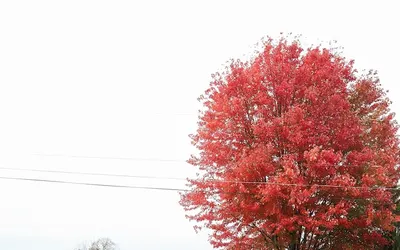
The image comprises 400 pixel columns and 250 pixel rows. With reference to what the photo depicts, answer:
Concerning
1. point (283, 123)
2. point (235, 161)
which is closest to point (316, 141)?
point (283, 123)

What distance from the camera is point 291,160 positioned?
67.0ft

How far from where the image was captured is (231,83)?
76.5ft

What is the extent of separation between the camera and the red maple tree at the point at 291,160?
2047 centimetres

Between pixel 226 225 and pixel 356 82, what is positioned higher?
pixel 356 82

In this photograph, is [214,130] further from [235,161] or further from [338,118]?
[338,118]

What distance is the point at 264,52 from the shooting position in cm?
2436

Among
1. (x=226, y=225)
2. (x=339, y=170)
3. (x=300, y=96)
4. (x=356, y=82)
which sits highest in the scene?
(x=356, y=82)

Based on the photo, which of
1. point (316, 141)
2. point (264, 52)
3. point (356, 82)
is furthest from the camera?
point (356, 82)

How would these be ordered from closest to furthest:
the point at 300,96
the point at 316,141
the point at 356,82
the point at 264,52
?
the point at 316,141, the point at 300,96, the point at 264,52, the point at 356,82

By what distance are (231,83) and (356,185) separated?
700 centimetres

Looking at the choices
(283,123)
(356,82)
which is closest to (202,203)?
(283,123)

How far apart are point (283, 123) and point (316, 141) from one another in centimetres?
153

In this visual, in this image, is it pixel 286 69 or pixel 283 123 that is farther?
pixel 286 69

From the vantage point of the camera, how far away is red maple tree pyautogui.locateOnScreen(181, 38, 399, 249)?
20469 mm
